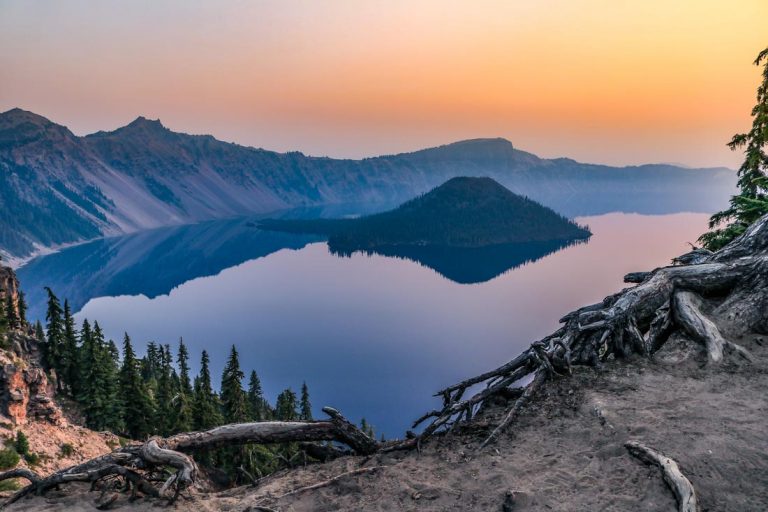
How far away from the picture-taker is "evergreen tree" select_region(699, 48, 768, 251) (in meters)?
17.6

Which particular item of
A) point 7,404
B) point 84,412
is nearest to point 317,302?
point 84,412

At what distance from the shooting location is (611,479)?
7.00 metres

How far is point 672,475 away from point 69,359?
67.0 meters

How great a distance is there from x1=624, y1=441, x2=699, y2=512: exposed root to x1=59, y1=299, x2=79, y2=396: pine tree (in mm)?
65745

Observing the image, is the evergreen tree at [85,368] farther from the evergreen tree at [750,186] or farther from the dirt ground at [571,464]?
the evergreen tree at [750,186]

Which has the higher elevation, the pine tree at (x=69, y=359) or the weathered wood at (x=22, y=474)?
the weathered wood at (x=22, y=474)

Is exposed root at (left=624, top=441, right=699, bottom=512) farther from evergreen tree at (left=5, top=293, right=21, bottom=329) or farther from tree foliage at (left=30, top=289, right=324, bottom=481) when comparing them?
evergreen tree at (left=5, top=293, right=21, bottom=329)

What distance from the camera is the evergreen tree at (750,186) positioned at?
17.6 meters

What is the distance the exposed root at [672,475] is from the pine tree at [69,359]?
216 ft

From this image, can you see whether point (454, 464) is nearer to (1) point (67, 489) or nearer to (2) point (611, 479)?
(2) point (611, 479)

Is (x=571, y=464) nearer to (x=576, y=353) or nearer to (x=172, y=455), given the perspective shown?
(x=576, y=353)

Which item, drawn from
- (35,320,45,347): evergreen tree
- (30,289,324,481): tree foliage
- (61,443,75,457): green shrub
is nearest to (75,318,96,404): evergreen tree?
(30,289,324,481): tree foliage

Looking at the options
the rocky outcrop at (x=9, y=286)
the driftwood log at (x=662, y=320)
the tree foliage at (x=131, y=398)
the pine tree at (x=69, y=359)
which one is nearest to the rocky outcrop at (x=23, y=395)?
the tree foliage at (x=131, y=398)

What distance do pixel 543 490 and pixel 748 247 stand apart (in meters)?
11.9
